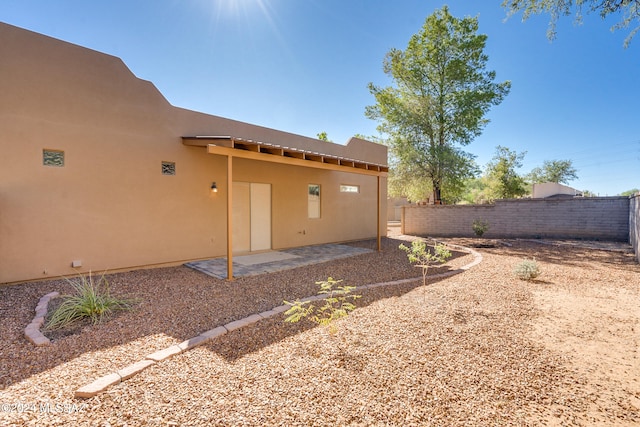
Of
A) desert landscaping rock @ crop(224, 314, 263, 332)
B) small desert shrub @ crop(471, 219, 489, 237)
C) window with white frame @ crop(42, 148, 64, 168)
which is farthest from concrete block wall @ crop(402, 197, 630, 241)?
window with white frame @ crop(42, 148, 64, 168)

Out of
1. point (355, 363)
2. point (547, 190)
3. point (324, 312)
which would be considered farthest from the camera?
point (547, 190)

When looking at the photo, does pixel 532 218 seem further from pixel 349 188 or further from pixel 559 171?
pixel 559 171

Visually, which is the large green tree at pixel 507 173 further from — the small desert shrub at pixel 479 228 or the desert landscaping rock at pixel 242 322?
the desert landscaping rock at pixel 242 322

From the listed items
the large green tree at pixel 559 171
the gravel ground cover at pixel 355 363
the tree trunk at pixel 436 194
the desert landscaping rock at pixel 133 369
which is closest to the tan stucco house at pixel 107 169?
the gravel ground cover at pixel 355 363

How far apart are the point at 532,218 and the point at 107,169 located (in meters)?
16.1

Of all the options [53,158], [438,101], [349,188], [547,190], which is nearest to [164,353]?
[53,158]

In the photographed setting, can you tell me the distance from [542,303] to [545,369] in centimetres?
238

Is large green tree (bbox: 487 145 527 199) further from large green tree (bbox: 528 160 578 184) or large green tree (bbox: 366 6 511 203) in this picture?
large green tree (bbox: 528 160 578 184)

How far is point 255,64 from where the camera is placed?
10336mm

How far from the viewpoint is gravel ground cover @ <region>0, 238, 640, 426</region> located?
205cm

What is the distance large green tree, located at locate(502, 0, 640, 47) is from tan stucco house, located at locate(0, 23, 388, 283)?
18.5ft

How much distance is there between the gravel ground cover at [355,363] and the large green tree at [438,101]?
1127cm

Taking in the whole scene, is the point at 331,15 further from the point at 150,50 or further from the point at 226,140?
the point at 226,140

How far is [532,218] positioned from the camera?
12.7 m
